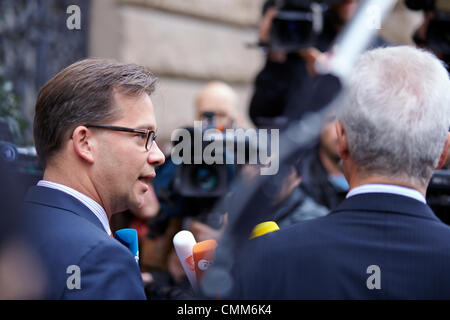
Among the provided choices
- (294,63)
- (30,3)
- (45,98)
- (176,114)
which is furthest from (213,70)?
(45,98)

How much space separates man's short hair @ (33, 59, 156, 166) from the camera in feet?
5.09

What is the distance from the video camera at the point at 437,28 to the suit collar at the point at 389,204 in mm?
1578

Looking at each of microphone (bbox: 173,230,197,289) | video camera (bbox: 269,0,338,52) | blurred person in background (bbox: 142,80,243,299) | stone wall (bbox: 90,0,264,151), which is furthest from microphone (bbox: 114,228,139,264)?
stone wall (bbox: 90,0,264,151)

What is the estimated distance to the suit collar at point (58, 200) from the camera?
4.88ft

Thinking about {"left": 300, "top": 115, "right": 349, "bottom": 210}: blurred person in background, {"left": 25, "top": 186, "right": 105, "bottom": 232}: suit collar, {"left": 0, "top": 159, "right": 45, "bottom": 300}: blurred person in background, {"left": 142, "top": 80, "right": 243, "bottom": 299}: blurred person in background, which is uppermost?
{"left": 0, "top": 159, "right": 45, "bottom": 300}: blurred person in background

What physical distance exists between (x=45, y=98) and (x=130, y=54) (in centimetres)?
337

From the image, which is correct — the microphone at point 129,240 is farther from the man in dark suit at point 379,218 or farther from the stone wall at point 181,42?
the stone wall at point 181,42

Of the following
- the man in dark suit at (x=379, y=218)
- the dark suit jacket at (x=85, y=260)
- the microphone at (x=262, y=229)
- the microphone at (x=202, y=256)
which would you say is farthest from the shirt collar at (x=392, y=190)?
the dark suit jacket at (x=85, y=260)

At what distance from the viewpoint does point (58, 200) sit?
4.91 ft

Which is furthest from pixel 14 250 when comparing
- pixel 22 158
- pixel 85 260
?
pixel 22 158

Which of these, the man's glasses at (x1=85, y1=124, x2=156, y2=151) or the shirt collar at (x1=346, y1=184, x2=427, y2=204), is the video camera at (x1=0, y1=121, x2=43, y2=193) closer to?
the man's glasses at (x1=85, y1=124, x2=156, y2=151)

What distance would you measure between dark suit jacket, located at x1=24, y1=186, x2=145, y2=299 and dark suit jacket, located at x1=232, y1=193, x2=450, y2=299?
0.22 meters

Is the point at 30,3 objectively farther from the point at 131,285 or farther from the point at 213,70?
the point at 131,285

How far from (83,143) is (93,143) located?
0.02 metres
